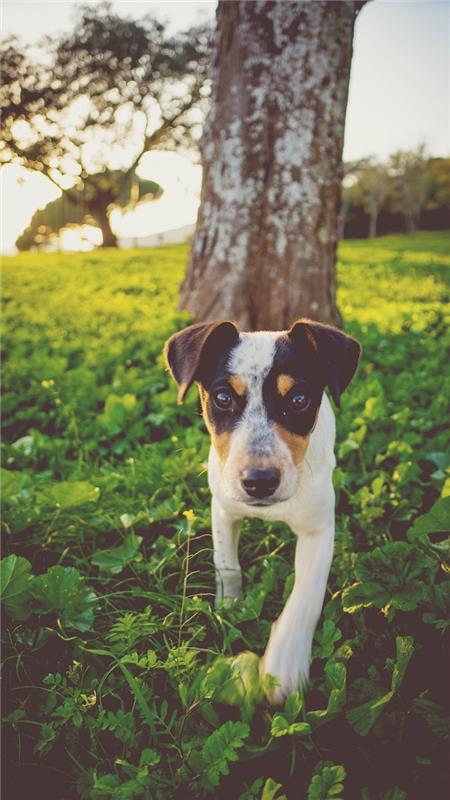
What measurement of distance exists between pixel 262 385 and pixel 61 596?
129 centimetres

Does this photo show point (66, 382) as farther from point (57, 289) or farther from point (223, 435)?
point (57, 289)

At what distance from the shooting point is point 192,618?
2.57 meters

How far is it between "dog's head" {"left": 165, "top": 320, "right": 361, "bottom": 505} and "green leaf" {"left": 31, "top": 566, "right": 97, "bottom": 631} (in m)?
0.82

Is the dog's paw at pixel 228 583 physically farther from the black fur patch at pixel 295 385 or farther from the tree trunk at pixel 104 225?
the tree trunk at pixel 104 225

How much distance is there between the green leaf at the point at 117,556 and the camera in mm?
2945

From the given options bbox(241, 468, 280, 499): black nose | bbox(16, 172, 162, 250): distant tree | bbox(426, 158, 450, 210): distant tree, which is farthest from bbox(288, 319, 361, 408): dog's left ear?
bbox(426, 158, 450, 210): distant tree

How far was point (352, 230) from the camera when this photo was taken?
2474 inches

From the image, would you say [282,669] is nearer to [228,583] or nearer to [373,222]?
[228,583]

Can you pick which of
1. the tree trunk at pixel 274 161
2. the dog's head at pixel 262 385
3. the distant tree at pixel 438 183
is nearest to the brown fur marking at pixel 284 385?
the dog's head at pixel 262 385

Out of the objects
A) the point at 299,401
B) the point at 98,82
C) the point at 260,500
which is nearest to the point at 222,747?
the point at 260,500

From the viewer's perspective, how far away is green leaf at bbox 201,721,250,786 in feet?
5.99

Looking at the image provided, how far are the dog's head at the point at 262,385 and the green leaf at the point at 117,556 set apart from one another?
0.78 m

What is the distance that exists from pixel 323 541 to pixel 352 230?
213 feet

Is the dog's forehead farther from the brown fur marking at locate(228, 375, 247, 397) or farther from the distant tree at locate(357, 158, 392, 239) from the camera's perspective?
the distant tree at locate(357, 158, 392, 239)
